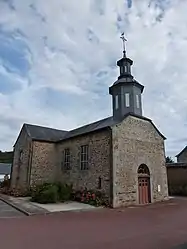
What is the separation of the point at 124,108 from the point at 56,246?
1278 centimetres

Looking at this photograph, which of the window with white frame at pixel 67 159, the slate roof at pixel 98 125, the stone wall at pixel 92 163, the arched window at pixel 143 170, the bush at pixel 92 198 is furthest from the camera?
the window with white frame at pixel 67 159

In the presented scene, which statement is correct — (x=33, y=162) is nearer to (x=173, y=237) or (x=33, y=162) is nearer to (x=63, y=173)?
(x=63, y=173)

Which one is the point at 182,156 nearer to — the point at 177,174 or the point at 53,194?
the point at 177,174

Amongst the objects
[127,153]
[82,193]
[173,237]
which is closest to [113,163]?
[127,153]

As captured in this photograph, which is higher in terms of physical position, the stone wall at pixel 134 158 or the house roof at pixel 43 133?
the house roof at pixel 43 133

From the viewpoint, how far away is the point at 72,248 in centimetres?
572

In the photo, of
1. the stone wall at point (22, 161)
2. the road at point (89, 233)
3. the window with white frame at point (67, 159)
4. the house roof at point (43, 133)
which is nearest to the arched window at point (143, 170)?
the window with white frame at point (67, 159)

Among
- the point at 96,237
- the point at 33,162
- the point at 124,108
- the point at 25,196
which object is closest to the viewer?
the point at 96,237

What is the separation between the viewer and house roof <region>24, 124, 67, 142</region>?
21.5 m

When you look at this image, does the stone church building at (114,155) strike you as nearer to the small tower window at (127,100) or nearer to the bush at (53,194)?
the small tower window at (127,100)

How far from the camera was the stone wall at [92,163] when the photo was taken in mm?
15128

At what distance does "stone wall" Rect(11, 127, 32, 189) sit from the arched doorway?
9.50m

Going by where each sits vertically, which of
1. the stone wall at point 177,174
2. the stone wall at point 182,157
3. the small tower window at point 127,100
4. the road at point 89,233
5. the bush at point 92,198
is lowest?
the road at point 89,233

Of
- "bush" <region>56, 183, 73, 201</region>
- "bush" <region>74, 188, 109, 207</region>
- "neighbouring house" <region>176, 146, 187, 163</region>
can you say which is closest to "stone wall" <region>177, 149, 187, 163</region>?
"neighbouring house" <region>176, 146, 187, 163</region>
